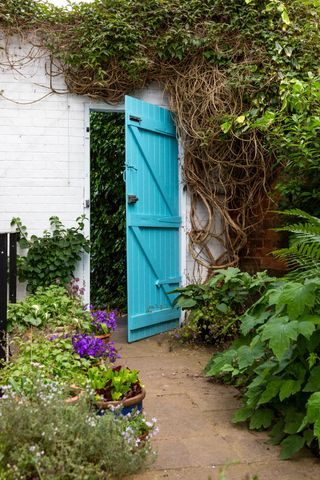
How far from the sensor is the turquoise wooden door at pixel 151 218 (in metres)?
4.33

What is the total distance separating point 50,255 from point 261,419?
2708mm

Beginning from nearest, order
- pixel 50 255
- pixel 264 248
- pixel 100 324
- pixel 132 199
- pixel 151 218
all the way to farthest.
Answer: pixel 100 324, pixel 132 199, pixel 50 255, pixel 151 218, pixel 264 248

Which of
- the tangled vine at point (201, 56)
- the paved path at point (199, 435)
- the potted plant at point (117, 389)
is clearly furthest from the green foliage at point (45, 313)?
the tangled vine at point (201, 56)

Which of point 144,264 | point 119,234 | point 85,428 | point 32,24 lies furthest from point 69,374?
point 119,234

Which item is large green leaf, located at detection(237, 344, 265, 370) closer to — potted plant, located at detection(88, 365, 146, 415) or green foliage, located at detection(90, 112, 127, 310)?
potted plant, located at detection(88, 365, 146, 415)

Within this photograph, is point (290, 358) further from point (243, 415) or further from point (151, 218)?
point (151, 218)

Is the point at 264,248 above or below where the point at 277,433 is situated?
above

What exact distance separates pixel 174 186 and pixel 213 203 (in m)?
0.44

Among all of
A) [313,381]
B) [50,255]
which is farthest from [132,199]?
[313,381]

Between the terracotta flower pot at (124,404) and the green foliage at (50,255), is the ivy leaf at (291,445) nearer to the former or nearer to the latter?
the terracotta flower pot at (124,404)

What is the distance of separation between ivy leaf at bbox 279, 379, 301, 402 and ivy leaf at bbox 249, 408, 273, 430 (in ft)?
0.92

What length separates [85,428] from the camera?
1.67 metres

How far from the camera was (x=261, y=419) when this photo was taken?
2295 millimetres

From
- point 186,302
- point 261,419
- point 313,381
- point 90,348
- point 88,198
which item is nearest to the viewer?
point 313,381
